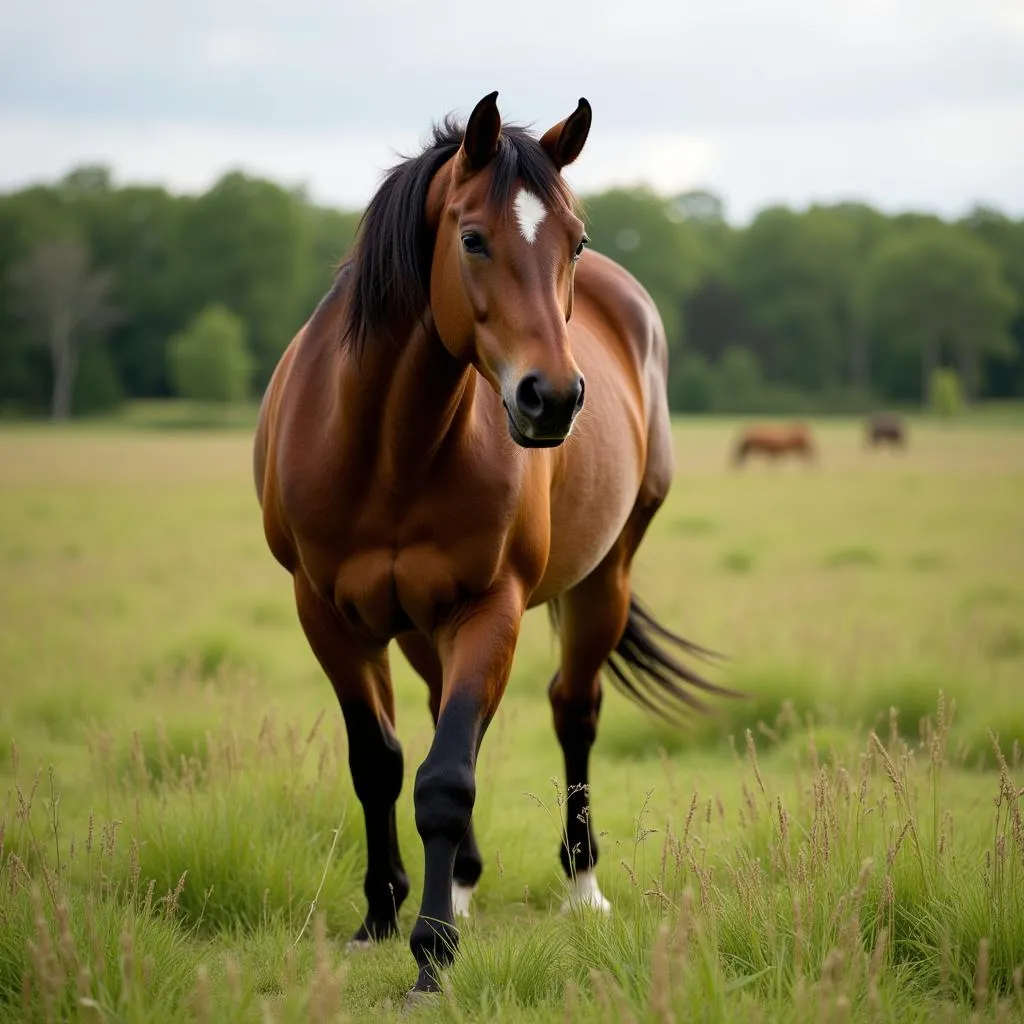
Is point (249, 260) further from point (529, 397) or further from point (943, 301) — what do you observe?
point (529, 397)

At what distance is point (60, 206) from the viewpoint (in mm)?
67375

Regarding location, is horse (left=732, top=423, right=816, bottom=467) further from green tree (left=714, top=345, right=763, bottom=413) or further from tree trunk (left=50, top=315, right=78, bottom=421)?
green tree (left=714, top=345, right=763, bottom=413)

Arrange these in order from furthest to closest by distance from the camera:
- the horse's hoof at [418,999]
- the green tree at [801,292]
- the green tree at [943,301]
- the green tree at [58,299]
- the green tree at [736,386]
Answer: the green tree at [801,292], the green tree at [736,386], the green tree at [943,301], the green tree at [58,299], the horse's hoof at [418,999]

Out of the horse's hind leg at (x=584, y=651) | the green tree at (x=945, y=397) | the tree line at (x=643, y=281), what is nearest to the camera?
the horse's hind leg at (x=584, y=651)

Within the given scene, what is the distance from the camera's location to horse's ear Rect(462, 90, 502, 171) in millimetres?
3010

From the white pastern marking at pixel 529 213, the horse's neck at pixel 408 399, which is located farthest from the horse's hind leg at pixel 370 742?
the white pastern marking at pixel 529 213

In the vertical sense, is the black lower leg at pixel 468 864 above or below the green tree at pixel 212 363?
below

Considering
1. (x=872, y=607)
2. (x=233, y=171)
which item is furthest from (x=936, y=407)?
(x=872, y=607)

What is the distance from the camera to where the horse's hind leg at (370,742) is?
3.72 meters

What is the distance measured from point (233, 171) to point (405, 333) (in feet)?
237

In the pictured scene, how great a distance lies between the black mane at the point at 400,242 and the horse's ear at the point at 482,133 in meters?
0.04

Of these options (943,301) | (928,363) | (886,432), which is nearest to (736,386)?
(928,363)

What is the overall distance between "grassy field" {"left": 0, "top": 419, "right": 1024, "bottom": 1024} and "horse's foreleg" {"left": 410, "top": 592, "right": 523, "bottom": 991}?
0.61 feet

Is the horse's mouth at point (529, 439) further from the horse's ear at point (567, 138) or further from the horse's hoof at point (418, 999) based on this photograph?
the horse's hoof at point (418, 999)
